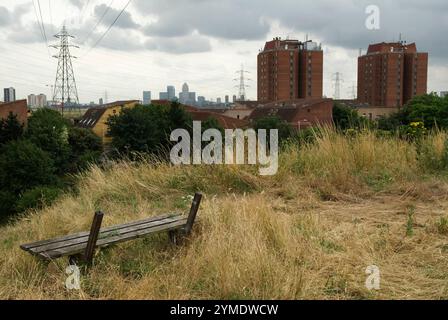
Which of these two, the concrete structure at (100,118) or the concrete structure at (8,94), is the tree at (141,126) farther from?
the concrete structure at (8,94)

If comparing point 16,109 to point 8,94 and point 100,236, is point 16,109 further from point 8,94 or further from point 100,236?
point 100,236

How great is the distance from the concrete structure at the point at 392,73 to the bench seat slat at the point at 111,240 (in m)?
94.4

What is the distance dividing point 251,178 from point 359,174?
1.75m

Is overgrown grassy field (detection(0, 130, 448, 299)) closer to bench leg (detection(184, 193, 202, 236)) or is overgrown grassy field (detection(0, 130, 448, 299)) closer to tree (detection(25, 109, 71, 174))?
bench leg (detection(184, 193, 202, 236))

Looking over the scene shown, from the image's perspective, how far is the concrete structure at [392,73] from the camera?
92375 mm

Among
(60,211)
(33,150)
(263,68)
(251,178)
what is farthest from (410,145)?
(263,68)

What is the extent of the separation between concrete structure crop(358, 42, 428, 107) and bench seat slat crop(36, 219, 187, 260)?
94.4 m

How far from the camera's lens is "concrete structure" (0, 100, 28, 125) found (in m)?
55.4

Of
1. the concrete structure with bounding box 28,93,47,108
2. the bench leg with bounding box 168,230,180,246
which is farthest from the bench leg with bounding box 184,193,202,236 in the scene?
the concrete structure with bounding box 28,93,47,108

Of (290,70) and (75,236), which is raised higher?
(290,70)

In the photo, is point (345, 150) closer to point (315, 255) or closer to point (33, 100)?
point (315, 255)

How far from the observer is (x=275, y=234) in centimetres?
433

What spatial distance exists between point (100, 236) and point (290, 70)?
332 ft

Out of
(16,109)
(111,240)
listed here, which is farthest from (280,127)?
(16,109)
